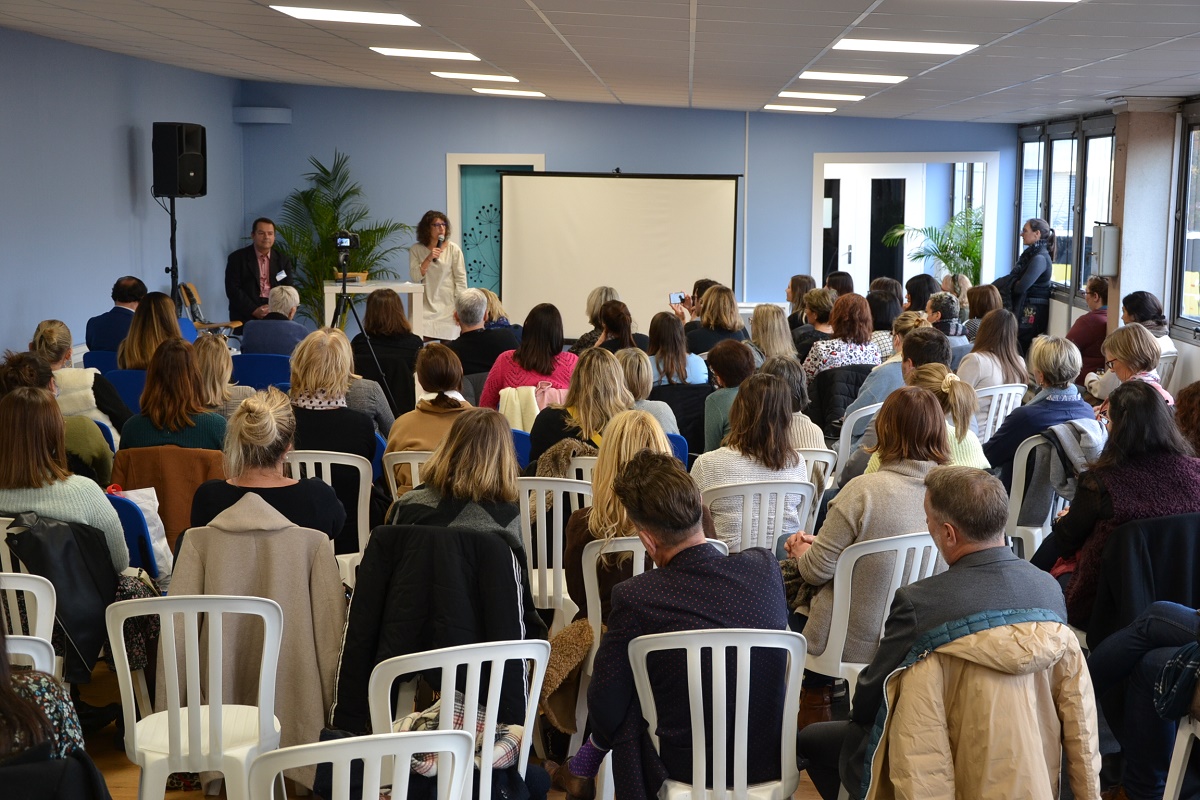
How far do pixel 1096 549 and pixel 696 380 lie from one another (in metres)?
2.75

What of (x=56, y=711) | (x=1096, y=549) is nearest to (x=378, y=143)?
(x=1096, y=549)

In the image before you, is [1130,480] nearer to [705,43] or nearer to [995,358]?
[995,358]

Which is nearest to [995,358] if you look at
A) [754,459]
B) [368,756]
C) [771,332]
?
[771,332]

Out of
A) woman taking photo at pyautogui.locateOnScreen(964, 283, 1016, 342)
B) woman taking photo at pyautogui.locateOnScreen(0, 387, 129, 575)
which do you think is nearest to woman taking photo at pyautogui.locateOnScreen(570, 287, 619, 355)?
woman taking photo at pyautogui.locateOnScreen(964, 283, 1016, 342)

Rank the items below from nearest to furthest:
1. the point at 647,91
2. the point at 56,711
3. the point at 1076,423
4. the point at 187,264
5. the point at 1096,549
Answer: the point at 56,711, the point at 1096,549, the point at 1076,423, the point at 647,91, the point at 187,264

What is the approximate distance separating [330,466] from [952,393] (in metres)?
2.27

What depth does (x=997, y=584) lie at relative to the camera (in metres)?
2.32

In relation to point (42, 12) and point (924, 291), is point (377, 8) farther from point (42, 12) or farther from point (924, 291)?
point (924, 291)

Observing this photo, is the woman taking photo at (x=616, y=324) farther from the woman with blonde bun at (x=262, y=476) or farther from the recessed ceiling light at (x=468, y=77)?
the recessed ceiling light at (x=468, y=77)

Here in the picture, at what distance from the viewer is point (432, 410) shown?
450 centimetres

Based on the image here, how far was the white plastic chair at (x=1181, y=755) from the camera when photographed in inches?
107

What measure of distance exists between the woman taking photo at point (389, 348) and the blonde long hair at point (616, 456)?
3.25 metres

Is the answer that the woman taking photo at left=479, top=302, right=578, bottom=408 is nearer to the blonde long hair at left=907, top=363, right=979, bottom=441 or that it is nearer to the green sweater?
the green sweater

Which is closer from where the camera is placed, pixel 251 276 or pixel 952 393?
pixel 952 393
